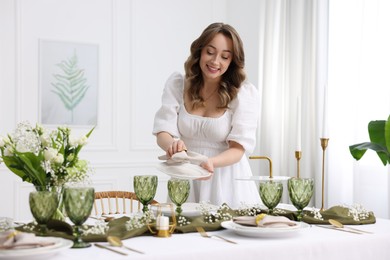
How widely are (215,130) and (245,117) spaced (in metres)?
0.16

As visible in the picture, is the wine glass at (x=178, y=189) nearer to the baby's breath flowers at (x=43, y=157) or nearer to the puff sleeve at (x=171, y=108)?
the baby's breath flowers at (x=43, y=157)

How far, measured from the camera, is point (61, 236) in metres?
1.83

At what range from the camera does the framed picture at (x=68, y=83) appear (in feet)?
16.3

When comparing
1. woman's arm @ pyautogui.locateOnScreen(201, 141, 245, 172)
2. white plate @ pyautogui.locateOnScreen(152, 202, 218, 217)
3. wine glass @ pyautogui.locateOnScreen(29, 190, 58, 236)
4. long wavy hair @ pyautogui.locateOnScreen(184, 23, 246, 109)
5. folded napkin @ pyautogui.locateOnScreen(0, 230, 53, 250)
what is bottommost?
white plate @ pyautogui.locateOnScreen(152, 202, 218, 217)

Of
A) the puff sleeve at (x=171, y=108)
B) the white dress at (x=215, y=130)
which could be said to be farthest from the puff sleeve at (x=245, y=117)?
the puff sleeve at (x=171, y=108)

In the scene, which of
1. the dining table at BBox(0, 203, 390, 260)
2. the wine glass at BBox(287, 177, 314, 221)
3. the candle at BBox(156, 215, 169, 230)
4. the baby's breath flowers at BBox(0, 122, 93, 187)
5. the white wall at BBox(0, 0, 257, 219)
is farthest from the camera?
the white wall at BBox(0, 0, 257, 219)

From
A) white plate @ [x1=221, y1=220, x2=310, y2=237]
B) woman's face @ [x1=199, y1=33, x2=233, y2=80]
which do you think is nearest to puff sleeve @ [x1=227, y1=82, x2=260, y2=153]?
woman's face @ [x1=199, y1=33, x2=233, y2=80]

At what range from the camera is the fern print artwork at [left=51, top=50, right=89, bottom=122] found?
16.5 ft

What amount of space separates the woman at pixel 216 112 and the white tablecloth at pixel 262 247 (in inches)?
33.8

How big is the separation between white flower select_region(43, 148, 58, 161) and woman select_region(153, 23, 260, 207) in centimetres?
87

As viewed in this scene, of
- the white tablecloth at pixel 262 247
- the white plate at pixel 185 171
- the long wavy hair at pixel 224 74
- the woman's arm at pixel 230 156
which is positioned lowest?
the white tablecloth at pixel 262 247

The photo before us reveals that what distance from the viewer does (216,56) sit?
2789 millimetres

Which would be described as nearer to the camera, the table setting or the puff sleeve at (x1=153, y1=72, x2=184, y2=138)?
the table setting

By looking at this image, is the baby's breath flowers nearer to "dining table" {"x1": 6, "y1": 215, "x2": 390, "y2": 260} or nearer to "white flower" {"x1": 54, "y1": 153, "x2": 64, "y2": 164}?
"white flower" {"x1": 54, "y1": 153, "x2": 64, "y2": 164}
